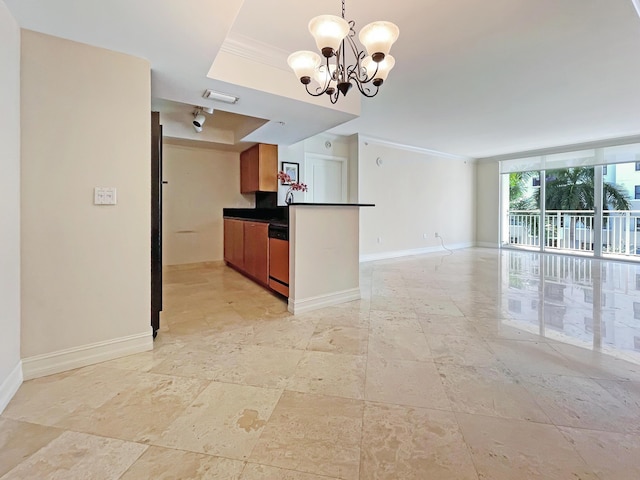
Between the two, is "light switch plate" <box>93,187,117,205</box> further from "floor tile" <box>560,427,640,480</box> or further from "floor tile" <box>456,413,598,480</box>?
"floor tile" <box>560,427,640,480</box>

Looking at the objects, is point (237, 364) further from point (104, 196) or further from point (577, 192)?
point (577, 192)

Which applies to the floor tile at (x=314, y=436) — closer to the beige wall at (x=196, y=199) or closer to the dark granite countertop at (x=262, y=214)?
the dark granite countertop at (x=262, y=214)

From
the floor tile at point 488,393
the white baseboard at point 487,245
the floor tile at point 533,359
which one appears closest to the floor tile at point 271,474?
the floor tile at point 488,393

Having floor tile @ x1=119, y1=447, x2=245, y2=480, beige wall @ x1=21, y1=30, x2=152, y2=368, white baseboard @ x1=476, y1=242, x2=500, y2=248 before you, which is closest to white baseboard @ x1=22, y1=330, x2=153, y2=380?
beige wall @ x1=21, y1=30, x2=152, y2=368

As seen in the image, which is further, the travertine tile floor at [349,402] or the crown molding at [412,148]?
the crown molding at [412,148]

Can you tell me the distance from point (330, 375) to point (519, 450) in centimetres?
96

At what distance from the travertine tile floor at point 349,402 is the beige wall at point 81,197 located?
1.08 ft

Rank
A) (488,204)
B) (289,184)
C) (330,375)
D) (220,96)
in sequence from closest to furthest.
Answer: (330,375) → (220,96) → (289,184) → (488,204)

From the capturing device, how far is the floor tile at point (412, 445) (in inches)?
44.1

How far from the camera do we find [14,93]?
1650 mm

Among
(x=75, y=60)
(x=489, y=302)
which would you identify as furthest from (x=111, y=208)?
(x=489, y=302)

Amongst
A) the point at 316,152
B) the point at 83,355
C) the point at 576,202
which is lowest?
the point at 83,355

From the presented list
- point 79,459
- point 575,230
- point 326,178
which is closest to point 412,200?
point 326,178

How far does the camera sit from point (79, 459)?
1179 mm
